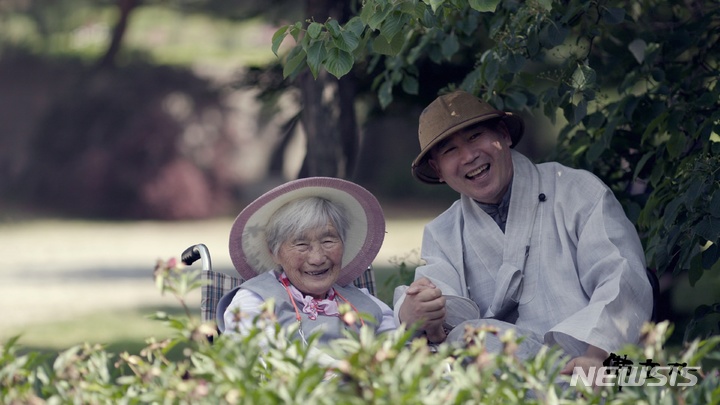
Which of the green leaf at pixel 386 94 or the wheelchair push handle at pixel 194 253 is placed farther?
the green leaf at pixel 386 94

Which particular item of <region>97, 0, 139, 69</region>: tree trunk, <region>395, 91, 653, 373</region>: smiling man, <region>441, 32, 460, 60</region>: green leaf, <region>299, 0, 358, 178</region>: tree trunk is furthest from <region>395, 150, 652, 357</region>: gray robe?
<region>97, 0, 139, 69</region>: tree trunk

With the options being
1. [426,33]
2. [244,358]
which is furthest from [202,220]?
[244,358]

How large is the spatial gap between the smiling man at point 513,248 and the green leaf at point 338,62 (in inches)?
16.9

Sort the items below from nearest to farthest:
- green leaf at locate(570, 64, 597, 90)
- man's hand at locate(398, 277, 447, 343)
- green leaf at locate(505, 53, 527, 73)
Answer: man's hand at locate(398, 277, 447, 343), green leaf at locate(570, 64, 597, 90), green leaf at locate(505, 53, 527, 73)

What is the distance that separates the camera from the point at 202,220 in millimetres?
18812

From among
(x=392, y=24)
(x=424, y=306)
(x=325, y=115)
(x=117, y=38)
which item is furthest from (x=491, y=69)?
(x=117, y=38)

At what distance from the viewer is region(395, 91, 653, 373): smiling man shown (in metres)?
3.56

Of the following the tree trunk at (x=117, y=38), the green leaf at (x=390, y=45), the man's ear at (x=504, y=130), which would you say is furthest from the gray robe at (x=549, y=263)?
the tree trunk at (x=117, y=38)

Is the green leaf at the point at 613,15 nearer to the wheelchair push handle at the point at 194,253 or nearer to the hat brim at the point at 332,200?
the hat brim at the point at 332,200

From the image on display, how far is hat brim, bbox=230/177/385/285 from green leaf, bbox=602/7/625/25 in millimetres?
1237

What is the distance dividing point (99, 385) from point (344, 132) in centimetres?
372

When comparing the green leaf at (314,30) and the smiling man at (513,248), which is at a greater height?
the green leaf at (314,30)

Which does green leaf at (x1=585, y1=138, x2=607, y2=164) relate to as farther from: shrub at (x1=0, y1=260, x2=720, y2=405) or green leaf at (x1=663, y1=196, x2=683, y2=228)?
shrub at (x1=0, y1=260, x2=720, y2=405)

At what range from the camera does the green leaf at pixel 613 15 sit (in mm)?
Answer: 4359
